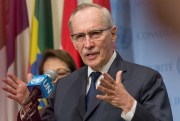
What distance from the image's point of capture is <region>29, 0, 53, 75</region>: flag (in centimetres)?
310

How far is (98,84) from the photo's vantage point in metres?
1.61

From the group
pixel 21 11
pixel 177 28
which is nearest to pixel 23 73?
pixel 21 11

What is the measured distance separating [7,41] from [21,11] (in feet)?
0.94

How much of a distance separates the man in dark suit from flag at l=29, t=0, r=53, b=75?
4.42 feet

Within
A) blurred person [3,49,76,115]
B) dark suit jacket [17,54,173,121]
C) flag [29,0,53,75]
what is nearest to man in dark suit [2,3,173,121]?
dark suit jacket [17,54,173,121]

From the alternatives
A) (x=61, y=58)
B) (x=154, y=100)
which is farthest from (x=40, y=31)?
(x=154, y=100)

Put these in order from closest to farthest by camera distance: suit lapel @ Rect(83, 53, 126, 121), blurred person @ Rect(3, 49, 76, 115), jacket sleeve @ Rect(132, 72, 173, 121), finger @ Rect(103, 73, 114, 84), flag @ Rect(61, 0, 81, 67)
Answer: finger @ Rect(103, 73, 114, 84) < jacket sleeve @ Rect(132, 72, 173, 121) < suit lapel @ Rect(83, 53, 126, 121) < blurred person @ Rect(3, 49, 76, 115) < flag @ Rect(61, 0, 81, 67)

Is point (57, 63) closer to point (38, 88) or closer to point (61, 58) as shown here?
point (61, 58)

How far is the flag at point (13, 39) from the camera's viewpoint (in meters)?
3.10

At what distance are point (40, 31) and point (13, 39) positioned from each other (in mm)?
236

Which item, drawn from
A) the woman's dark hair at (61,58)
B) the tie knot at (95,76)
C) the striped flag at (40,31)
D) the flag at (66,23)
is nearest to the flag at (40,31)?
the striped flag at (40,31)

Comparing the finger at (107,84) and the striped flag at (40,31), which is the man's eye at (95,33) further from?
the striped flag at (40,31)

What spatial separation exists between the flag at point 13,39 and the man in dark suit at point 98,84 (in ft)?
4.69

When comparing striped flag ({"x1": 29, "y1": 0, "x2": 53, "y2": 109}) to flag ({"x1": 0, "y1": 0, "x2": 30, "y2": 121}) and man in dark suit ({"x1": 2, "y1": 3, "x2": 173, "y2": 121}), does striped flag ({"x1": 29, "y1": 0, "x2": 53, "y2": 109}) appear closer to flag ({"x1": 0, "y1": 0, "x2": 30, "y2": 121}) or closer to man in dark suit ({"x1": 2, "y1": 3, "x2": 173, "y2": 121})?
flag ({"x1": 0, "y1": 0, "x2": 30, "y2": 121})
